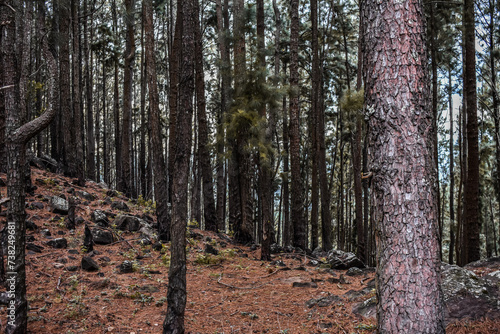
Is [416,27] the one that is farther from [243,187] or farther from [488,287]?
[243,187]

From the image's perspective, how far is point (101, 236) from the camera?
772 cm

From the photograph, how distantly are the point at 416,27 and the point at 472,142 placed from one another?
6521 millimetres

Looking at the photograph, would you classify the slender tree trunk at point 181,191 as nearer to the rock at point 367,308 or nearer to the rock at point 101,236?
the rock at point 367,308

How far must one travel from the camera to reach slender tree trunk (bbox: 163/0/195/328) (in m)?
4.04

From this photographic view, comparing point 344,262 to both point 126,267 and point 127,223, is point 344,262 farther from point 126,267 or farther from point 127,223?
point 127,223

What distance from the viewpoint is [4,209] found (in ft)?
23.2

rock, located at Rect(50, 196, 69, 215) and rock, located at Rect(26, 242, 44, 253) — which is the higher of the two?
rock, located at Rect(50, 196, 69, 215)

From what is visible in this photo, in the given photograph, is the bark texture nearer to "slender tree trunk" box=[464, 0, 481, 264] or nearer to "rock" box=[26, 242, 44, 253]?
"slender tree trunk" box=[464, 0, 481, 264]

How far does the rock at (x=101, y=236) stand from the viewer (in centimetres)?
763

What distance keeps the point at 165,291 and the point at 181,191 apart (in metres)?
2.53

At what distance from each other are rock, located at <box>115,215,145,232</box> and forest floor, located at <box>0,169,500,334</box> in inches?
12.2

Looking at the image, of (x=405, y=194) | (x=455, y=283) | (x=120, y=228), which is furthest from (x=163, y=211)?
(x=405, y=194)

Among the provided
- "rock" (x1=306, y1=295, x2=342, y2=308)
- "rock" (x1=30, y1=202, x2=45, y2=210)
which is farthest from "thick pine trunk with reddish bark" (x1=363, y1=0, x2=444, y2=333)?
"rock" (x1=30, y1=202, x2=45, y2=210)

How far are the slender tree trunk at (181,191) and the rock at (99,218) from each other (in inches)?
202
